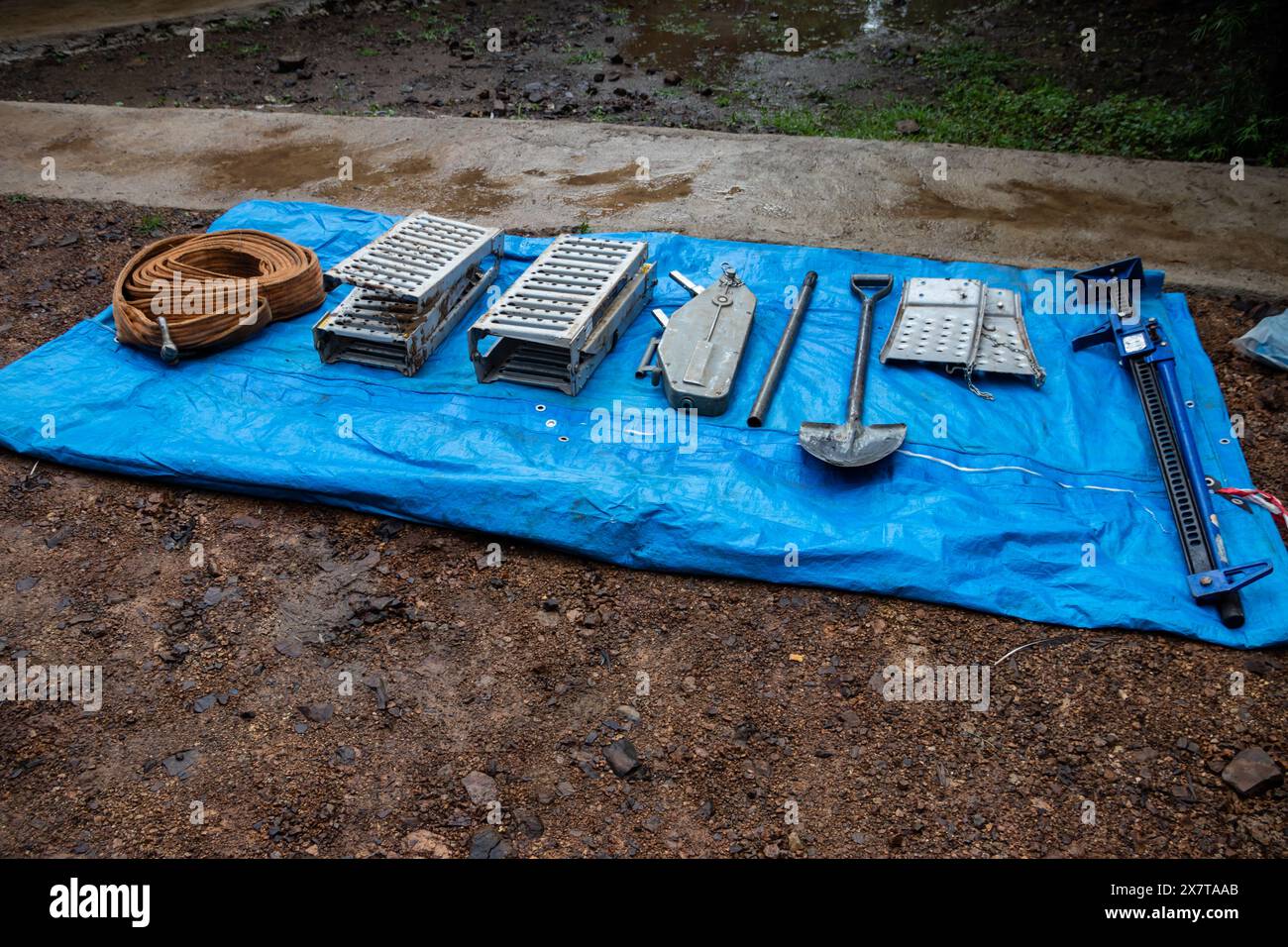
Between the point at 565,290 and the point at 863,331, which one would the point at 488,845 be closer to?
the point at 565,290

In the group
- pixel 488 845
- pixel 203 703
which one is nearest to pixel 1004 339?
pixel 488 845

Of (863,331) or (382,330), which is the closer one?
(382,330)

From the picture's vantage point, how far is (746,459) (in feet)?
13.8

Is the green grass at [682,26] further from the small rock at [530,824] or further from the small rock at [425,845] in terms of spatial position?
the small rock at [425,845]

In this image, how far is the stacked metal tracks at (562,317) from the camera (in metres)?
4.44

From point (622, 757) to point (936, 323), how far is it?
9.59ft

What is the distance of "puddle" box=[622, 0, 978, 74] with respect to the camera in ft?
31.2

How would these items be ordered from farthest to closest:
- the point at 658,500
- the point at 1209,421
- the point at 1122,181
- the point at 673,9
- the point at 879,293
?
the point at 673,9 < the point at 1122,181 < the point at 879,293 < the point at 1209,421 < the point at 658,500

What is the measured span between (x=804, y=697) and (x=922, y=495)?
3.70 ft

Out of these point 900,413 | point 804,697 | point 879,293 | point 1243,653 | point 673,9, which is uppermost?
point 673,9

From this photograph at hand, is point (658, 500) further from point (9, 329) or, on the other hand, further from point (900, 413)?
point (9, 329)

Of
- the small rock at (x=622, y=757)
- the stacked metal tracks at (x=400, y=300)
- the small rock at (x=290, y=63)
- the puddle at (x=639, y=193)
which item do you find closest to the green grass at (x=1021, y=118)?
the puddle at (x=639, y=193)

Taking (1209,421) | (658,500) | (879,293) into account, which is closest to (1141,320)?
(1209,421)

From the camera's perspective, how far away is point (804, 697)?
3432 mm
